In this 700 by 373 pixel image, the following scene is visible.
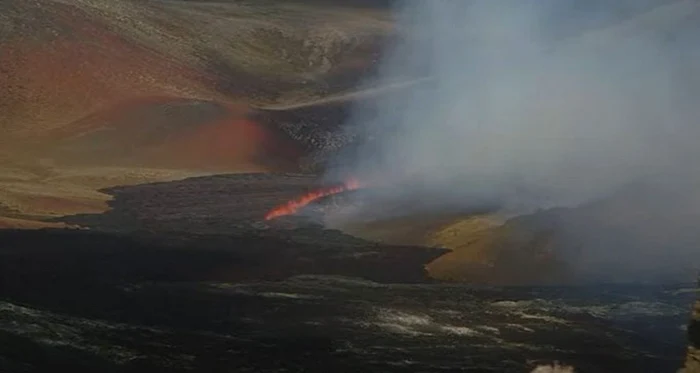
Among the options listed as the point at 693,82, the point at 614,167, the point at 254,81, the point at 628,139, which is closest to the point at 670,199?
the point at 614,167

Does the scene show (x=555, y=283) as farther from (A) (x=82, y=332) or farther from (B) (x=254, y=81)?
(B) (x=254, y=81)

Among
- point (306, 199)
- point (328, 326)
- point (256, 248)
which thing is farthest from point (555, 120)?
point (328, 326)

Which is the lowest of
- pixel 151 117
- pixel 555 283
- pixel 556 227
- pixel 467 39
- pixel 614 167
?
pixel 555 283

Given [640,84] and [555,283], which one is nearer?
[555,283]

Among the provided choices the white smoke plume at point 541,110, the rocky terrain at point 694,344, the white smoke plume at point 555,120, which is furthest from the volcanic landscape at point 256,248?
the white smoke plume at point 541,110

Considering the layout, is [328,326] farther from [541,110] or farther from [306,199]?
[541,110]
